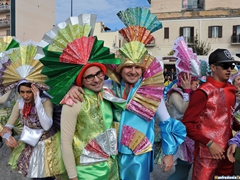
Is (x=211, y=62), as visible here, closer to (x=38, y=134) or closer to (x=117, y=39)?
(x=38, y=134)

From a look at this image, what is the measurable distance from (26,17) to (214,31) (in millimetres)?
24586

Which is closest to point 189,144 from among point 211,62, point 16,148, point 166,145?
point 166,145

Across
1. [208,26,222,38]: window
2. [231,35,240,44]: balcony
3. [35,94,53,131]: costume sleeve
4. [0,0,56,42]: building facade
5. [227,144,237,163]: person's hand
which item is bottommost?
[227,144,237,163]: person's hand

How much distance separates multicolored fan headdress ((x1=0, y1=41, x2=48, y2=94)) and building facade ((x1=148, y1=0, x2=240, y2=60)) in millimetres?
25146

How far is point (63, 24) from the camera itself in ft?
7.11

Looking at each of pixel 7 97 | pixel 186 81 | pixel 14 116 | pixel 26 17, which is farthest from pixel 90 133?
pixel 26 17

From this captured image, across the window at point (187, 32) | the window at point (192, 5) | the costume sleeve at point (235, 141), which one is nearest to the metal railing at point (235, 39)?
the window at point (187, 32)

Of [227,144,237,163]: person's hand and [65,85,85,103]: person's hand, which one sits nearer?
[65,85,85,103]: person's hand

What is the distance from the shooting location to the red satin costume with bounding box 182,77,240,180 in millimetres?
2229

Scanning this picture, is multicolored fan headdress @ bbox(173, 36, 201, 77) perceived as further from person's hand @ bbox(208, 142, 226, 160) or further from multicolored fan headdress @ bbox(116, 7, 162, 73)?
person's hand @ bbox(208, 142, 226, 160)

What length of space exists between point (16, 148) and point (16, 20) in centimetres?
3489

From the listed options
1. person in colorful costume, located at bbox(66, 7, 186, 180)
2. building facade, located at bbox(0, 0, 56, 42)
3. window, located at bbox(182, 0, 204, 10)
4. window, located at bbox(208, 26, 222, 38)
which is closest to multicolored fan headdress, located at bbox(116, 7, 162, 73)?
person in colorful costume, located at bbox(66, 7, 186, 180)

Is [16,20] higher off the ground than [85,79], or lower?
higher

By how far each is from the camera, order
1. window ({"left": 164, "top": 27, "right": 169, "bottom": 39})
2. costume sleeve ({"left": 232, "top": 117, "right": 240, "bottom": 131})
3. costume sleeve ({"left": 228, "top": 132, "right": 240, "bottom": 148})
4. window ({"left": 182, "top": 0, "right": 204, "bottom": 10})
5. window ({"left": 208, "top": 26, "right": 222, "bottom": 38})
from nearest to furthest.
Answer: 1. costume sleeve ({"left": 228, "top": 132, "right": 240, "bottom": 148})
2. costume sleeve ({"left": 232, "top": 117, "right": 240, "bottom": 131})
3. window ({"left": 208, "top": 26, "right": 222, "bottom": 38})
4. window ({"left": 164, "top": 27, "right": 169, "bottom": 39})
5. window ({"left": 182, "top": 0, "right": 204, "bottom": 10})
